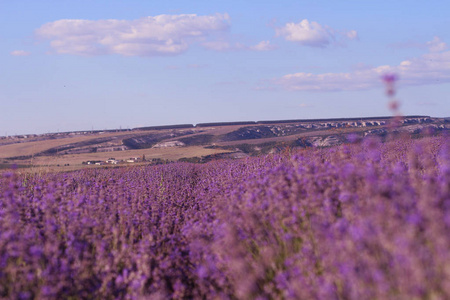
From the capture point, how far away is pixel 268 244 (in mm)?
3584

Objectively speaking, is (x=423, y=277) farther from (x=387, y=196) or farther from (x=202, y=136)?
(x=202, y=136)

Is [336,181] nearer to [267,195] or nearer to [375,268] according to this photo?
[267,195]

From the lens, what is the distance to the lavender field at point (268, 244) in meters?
2.15

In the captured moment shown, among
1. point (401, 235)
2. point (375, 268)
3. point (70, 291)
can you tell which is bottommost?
point (70, 291)

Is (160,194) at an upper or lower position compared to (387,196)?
lower

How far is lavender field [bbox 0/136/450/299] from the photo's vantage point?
2.15 m

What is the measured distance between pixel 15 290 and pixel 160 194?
3.20 m

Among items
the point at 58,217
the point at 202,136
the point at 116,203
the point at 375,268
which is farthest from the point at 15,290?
the point at 202,136

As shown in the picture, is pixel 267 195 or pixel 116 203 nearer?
pixel 267 195

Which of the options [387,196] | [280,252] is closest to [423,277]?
[387,196]

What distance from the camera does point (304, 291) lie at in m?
2.30

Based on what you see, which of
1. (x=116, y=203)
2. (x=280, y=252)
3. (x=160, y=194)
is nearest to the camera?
(x=280, y=252)

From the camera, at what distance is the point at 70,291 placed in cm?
310

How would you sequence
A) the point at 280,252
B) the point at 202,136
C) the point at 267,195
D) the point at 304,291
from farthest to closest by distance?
the point at 202,136, the point at 267,195, the point at 280,252, the point at 304,291
